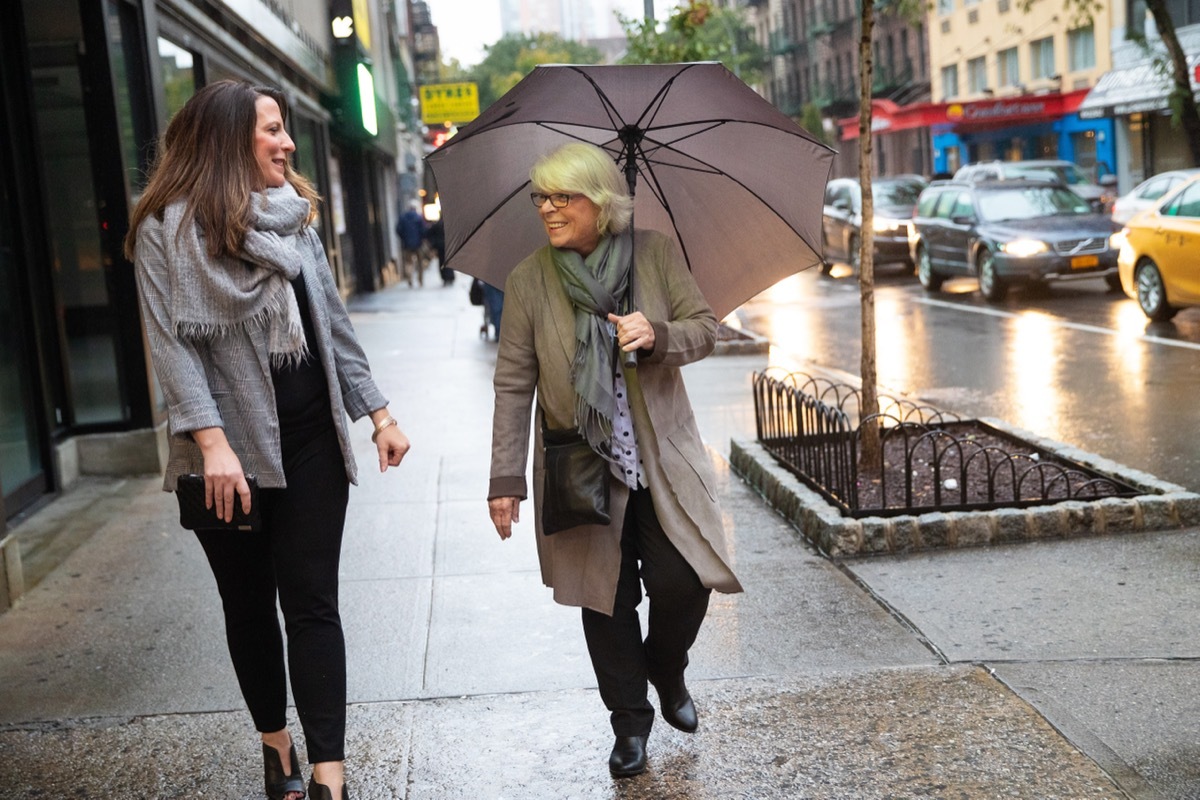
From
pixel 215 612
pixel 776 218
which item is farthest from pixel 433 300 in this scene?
pixel 776 218

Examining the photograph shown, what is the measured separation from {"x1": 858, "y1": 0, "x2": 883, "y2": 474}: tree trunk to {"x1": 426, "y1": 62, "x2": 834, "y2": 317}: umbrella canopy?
2.73 meters

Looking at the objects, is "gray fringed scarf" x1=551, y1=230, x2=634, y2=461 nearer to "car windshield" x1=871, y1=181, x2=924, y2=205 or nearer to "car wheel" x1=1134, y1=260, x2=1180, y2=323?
"car wheel" x1=1134, y1=260, x2=1180, y2=323

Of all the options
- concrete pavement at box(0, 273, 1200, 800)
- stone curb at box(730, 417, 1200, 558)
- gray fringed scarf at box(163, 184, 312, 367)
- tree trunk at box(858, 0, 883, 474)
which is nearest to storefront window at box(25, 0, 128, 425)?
concrete pavement at box(0, 273, 1200, 800)

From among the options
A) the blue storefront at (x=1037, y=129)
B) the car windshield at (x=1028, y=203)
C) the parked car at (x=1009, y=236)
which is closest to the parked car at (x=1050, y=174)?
the parked car at (x=1009, y=236)

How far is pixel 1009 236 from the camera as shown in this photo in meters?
18.8

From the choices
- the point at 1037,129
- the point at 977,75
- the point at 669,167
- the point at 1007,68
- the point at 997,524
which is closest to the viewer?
the point at 669,167

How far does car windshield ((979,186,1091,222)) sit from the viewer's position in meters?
19.6

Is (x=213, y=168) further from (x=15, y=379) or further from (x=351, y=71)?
(x=351, y=71)

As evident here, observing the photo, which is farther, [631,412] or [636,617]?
[636,617]

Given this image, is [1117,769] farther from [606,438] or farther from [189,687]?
[189,687]

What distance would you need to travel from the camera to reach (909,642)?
5.00 meters

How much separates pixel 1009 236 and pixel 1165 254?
4491 mm

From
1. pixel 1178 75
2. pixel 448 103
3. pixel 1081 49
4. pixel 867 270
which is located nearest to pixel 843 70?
pixel 1081 49

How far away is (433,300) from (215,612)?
63.8ft
